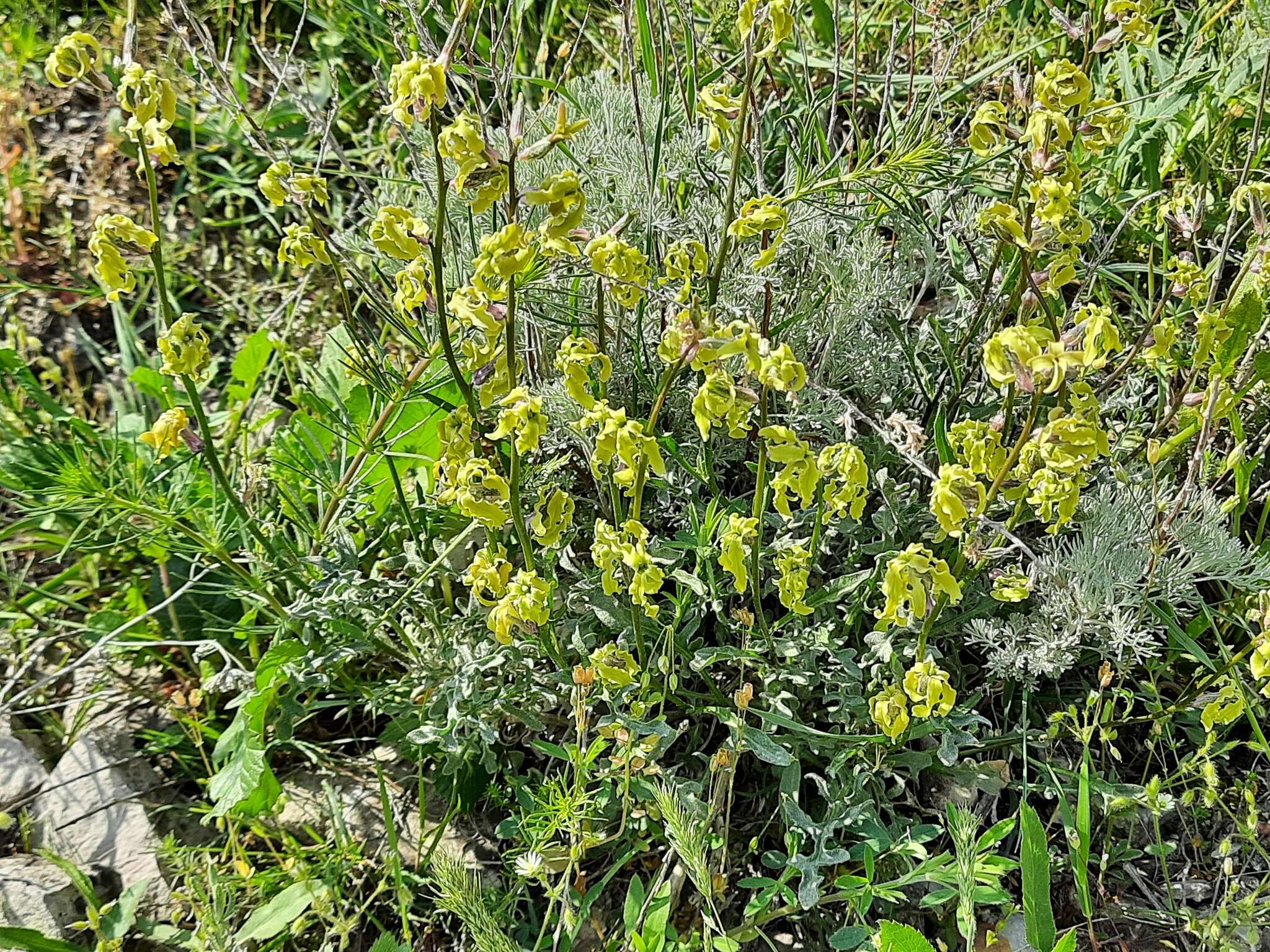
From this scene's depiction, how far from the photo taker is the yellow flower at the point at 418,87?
1.09m

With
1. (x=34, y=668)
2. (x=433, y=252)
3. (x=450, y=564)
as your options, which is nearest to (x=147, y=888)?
(x=34, y=668)

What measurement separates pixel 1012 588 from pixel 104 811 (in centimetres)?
155

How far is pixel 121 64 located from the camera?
1358 mm

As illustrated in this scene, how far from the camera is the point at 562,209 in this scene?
3.96 ft

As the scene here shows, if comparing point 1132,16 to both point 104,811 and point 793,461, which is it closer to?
point 793,461

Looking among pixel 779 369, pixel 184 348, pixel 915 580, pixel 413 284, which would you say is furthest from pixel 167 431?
pixel 915 580

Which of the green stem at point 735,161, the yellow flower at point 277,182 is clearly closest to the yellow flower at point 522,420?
the green stem at point 735,161

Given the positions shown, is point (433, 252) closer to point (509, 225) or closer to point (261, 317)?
point (509, 225)

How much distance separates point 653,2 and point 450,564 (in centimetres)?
109

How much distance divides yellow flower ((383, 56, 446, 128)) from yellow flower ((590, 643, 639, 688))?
0.73 m

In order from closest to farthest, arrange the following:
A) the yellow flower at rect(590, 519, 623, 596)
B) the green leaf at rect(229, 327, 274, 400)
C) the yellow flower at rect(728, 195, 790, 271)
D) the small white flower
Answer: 1. the yellow flower at rect(728, 195, 790, 271)
2. the yellow flower at rect(590, 519, 623, 596)
3. the small white flower
4. the green leaf at rect(229, 327, 274, 400)

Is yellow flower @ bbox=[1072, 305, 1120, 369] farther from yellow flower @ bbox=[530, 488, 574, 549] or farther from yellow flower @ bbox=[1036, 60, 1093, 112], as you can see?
yellow flower @ bbox=[530, 488, 574, 549]

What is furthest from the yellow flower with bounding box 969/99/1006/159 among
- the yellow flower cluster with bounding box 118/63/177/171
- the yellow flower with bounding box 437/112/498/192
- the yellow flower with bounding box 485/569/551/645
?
the yellow flower cluster with bounding box 118/63/177/171

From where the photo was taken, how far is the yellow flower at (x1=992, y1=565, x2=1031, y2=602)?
1.45 metres
